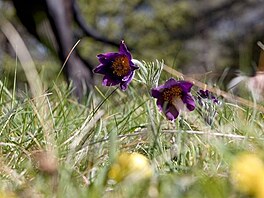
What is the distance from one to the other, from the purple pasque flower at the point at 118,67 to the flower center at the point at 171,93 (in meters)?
0.09

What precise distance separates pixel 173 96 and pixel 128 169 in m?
0.37

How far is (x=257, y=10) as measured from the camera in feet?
38.4

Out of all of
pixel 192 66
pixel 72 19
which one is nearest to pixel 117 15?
pixel 192 66

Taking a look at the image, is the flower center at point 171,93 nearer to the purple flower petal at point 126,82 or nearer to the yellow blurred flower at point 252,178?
the purple flower petal at point 126,82

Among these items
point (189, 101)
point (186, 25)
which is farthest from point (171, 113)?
point (186, 25)

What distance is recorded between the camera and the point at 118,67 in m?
1.20

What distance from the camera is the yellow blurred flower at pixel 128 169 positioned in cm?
71


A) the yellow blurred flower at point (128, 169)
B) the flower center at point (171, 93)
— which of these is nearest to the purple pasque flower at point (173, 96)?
the flower center at point (171, 93)

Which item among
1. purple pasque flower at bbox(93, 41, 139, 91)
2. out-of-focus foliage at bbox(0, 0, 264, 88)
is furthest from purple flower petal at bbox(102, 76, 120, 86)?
out-of-focus foliage at bbox(0, 0, 264, 88)

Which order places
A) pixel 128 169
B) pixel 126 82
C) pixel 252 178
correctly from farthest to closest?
pixel 126 82, pixel 128 169, pixel 252 178

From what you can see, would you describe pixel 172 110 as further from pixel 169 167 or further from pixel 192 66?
pixel 192 66

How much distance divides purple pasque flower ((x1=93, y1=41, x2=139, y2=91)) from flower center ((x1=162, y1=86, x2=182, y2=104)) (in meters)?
0.09

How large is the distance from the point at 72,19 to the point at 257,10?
821 cm

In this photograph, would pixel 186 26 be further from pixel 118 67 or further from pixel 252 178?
pixel 252 178
